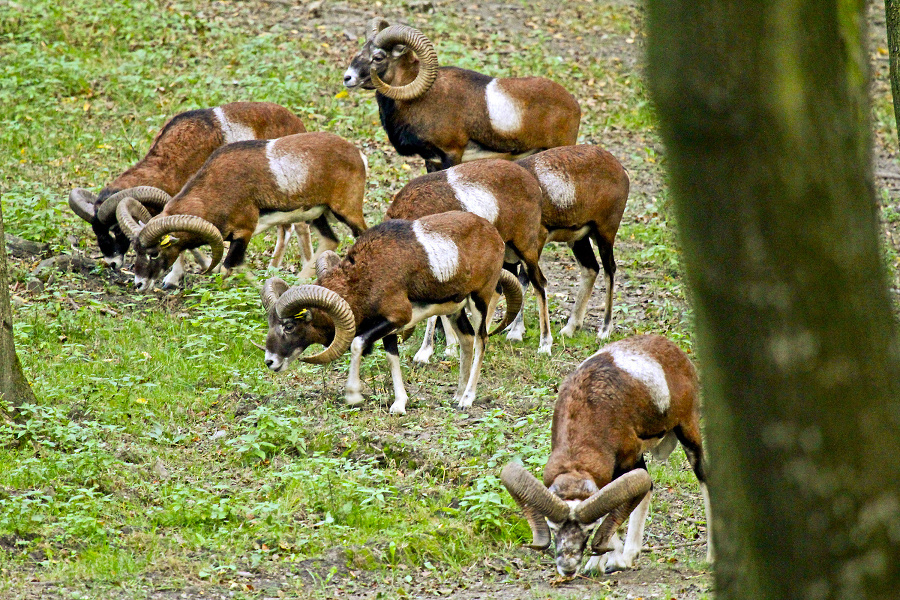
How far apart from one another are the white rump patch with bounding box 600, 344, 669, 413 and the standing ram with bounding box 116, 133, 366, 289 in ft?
18.0

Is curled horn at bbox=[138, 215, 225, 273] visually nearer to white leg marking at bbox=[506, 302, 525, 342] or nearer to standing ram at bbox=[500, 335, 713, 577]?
white leg marking at bbox=[506, 302, 525, 342]

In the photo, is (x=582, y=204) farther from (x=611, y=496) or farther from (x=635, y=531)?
(x=611, y=496)

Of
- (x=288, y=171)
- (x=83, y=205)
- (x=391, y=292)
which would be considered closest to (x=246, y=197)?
(x=288, y=171)

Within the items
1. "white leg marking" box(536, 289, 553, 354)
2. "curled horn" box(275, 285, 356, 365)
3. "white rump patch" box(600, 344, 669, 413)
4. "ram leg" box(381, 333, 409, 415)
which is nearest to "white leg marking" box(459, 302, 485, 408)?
"ram leg" box(381, 333, 409, 415)

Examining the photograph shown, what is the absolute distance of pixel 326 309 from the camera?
31.2ft

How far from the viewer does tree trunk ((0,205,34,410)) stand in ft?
27.1

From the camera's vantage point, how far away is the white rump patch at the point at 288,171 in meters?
12.2

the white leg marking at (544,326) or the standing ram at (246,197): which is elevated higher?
the standing ram at (246,197)

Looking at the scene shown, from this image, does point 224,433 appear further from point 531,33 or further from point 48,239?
point 531,33

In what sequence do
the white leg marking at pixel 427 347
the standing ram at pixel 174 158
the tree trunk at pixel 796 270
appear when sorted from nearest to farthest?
the tree trunk at pixel 796 270 → the white leg marking at pixel 427 347 → the standing ram at pixel 174 158

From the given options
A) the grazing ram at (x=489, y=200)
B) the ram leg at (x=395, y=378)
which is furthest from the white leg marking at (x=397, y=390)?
the grazing ram at (x=489, y=200)

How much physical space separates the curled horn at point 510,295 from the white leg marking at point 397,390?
106 centimetres

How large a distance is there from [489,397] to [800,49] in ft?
24.6

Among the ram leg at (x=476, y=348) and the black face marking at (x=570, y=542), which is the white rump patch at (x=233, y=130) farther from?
the black face marking at (x=570, y=542)
